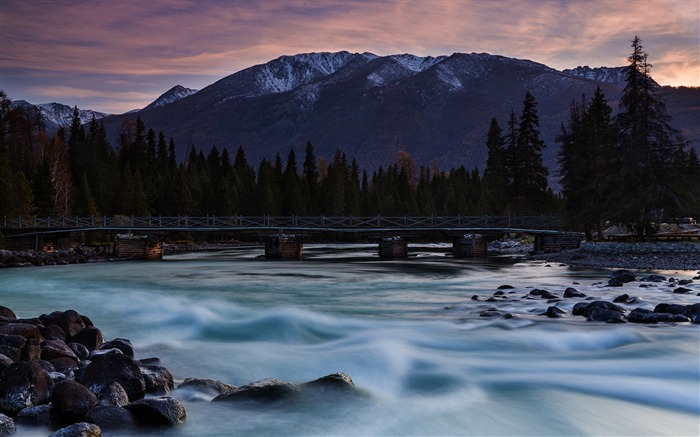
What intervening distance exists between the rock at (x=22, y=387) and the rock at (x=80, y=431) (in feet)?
6.35

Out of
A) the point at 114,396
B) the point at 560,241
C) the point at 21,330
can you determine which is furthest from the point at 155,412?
the point at 560,241

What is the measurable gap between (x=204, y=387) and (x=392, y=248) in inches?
2019

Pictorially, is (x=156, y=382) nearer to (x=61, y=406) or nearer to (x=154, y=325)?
(x=61, y=406)

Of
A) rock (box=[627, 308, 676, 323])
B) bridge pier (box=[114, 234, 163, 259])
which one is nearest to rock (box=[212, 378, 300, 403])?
rock (box=[627, 308, 676, 323])

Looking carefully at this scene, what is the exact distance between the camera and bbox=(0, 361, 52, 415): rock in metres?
9.57

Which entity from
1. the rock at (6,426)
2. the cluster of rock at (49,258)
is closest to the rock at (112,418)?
the rock at (6,426)

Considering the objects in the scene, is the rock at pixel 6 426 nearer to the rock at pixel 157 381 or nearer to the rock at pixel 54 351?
the rock at pixel 157 381

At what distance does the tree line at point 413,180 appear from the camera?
150 ft

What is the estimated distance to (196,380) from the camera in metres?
11.4

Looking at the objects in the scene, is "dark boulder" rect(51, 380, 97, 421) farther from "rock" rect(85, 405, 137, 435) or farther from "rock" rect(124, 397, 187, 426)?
"rock" rect(124, 397, 187, 426)

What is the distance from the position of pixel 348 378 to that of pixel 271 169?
111851 millimetres

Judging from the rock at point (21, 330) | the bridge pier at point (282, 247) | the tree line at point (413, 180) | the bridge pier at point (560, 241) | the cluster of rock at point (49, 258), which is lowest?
the cluster of rock at point (49, 258)

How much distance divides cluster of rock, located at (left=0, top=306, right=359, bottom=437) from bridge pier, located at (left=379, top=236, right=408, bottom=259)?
4901 cm

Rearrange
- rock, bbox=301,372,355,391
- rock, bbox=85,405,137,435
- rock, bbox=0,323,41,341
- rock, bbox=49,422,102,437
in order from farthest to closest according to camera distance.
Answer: rock, bbox=0,323,41,341, rock, bbox=301,372,355,391, rock, bbox=85,405,137,435, rock, bbox=49,422,102,437
